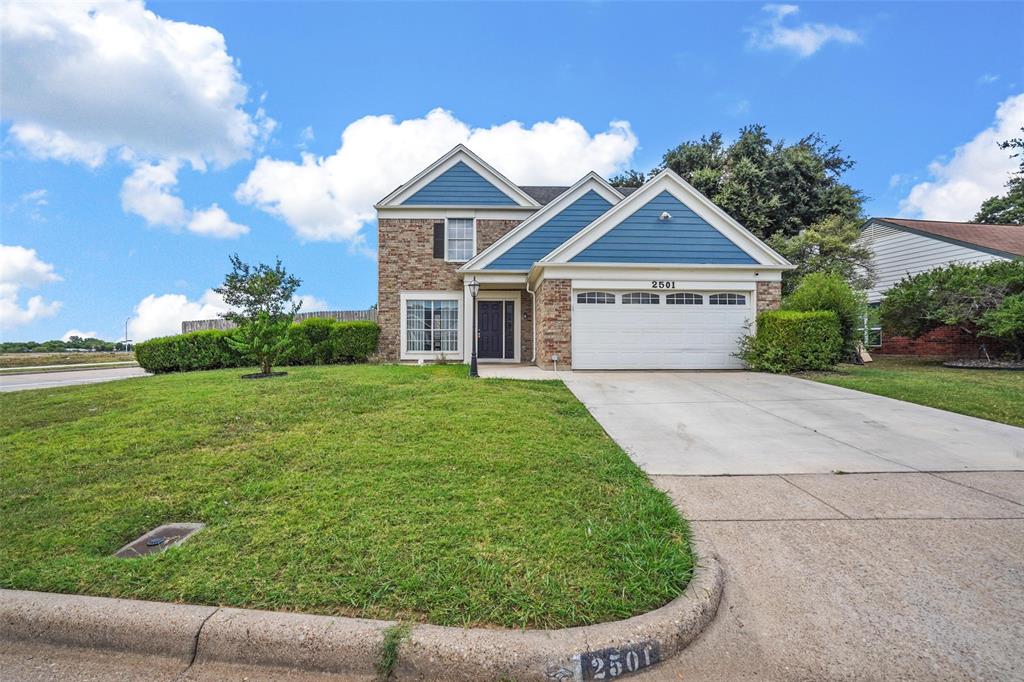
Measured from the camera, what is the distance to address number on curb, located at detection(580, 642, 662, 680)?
2051mm

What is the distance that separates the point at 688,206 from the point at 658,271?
213cm

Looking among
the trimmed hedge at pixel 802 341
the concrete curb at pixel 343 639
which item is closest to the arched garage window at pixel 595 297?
the trimmed hedge at pixel 802 341

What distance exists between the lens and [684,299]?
41.9ft

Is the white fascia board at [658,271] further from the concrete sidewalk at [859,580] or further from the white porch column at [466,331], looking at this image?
the concrete sidewalk at [859,580]

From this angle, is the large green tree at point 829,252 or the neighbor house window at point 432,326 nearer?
the neighbor house window at point 432,326

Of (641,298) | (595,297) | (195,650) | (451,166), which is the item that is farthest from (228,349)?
(195,650)

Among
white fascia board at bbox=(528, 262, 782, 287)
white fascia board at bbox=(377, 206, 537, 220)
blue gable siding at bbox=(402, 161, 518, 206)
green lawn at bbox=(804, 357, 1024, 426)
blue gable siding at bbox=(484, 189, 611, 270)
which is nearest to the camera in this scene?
green lawn at bbox=(804, 357, 1024, 426)

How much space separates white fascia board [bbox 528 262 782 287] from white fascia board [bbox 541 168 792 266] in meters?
0.22

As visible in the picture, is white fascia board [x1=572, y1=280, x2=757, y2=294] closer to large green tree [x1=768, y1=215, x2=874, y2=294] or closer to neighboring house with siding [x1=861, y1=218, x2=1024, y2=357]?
large green tree [x1=768, y1=215, x2=874, y2=294]

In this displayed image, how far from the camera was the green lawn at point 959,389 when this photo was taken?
7.49 meters

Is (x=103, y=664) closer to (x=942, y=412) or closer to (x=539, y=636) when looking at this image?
(x=539, y=636)

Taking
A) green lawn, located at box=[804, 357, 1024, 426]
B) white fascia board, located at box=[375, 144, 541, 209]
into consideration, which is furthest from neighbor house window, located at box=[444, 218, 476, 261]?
green lawn, located at box=[804, 357, 1024, 426]

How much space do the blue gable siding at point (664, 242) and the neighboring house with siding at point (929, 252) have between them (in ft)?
37.5

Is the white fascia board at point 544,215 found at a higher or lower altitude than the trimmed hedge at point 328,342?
higher
